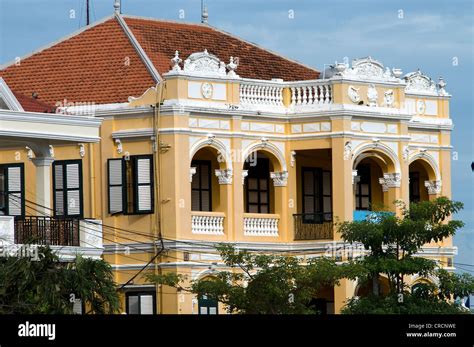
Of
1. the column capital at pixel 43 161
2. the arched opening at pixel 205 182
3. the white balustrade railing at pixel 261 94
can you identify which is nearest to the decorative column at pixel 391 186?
the white balustrade railing at pixel 261 94

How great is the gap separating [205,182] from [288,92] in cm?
327

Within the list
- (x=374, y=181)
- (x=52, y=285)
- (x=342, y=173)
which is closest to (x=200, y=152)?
(x=342, y=173)

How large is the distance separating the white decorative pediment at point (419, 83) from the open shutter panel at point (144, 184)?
8.95 meters

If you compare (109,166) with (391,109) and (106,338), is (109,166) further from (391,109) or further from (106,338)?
(106,338)

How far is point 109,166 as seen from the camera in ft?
188

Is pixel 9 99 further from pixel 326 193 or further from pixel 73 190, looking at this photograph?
pixel 326 193

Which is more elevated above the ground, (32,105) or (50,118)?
(32,105)

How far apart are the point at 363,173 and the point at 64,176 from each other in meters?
8.99

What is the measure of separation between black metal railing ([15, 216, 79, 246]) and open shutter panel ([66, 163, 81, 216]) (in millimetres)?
4983

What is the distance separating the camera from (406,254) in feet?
175

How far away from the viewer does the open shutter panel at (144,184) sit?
56594 mm

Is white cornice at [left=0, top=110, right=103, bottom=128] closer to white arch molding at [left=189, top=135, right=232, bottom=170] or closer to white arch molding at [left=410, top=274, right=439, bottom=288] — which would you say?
white arch molding at [left=189, top=135, right=232, bottom=170]

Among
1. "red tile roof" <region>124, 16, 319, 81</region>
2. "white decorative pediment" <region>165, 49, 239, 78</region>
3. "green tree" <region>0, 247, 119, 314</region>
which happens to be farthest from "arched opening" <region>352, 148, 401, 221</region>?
"green tree" <region>0, 247, 119, 314</region>

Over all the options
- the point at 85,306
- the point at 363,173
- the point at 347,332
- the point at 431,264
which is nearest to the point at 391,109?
the point at 363,173
